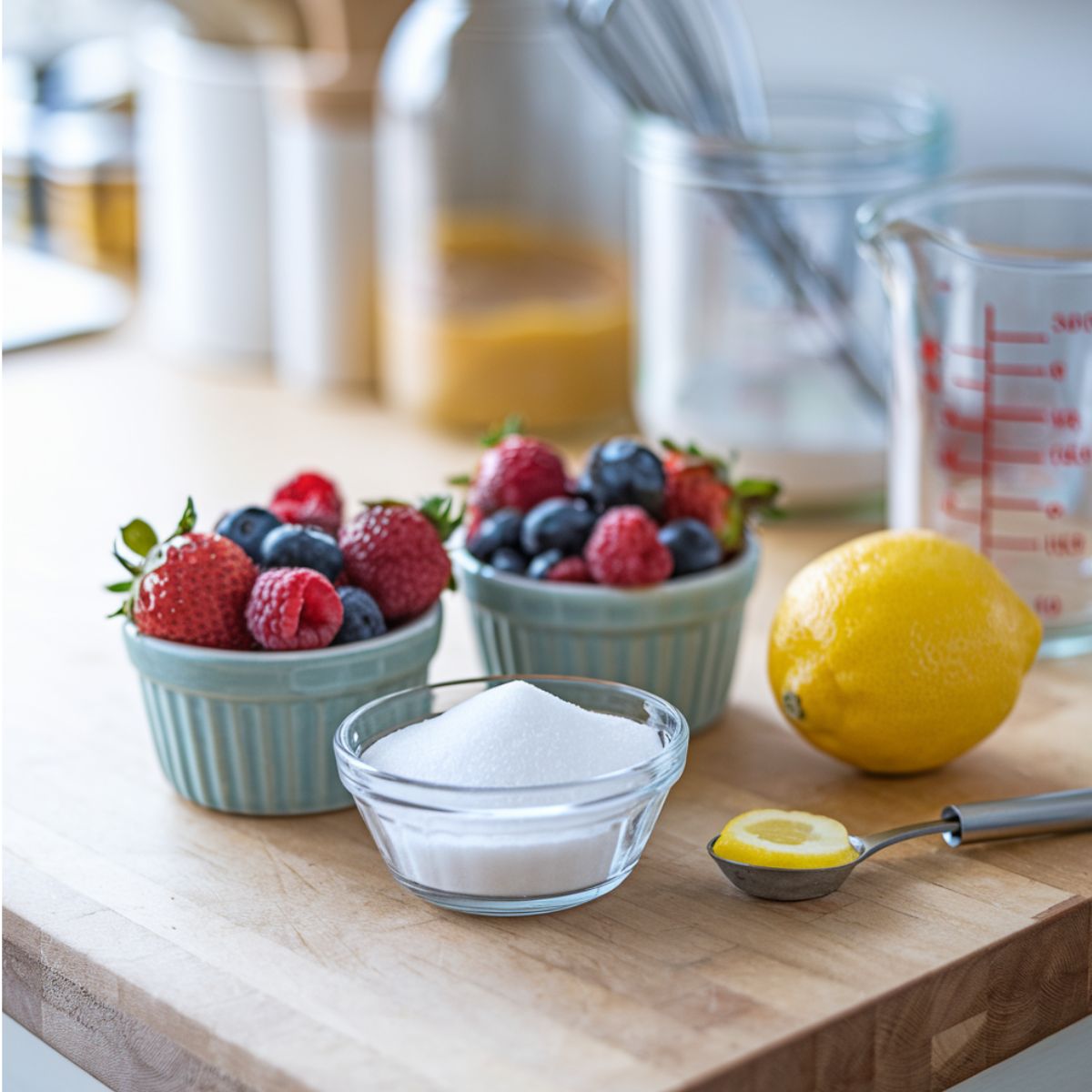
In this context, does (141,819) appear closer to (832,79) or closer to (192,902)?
(192,902)

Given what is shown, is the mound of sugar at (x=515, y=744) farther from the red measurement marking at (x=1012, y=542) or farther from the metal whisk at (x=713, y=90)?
the metal whisk at (x=713, y=90)

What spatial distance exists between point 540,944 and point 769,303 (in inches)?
25.0

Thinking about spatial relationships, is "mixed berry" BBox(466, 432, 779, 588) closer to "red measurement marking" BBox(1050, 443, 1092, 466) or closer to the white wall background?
"red measurement marking" BBox(1050, 443, 1092, 466)

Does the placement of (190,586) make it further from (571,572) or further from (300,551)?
(571,572)

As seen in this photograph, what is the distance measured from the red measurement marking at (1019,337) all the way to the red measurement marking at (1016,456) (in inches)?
2.5

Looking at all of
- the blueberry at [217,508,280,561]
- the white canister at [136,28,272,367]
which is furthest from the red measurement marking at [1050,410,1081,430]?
the white canister at [136,28,272,367]

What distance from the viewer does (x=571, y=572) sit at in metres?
0.86

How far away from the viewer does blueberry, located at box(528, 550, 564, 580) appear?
0.87 m

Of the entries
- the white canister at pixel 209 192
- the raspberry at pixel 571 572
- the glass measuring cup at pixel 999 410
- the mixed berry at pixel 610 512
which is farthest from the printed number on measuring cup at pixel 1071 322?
the white canister at pixel 209 192

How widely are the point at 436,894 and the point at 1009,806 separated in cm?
26

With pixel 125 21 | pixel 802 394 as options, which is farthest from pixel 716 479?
pixel 125 21

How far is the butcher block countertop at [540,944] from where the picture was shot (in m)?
0.63

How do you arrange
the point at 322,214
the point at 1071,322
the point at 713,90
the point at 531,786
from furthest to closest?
the point at 322,214
the point at 713,90
the point at 1071,322
the point at 531,786

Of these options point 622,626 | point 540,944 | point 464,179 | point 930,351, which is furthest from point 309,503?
point 464,179
